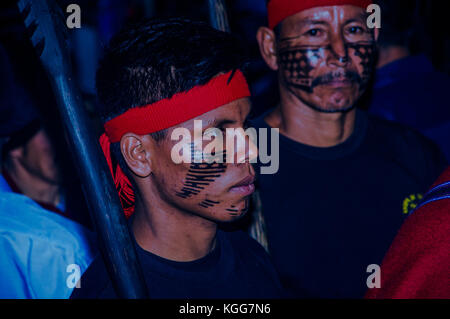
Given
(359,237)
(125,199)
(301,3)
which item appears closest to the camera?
(125,199)

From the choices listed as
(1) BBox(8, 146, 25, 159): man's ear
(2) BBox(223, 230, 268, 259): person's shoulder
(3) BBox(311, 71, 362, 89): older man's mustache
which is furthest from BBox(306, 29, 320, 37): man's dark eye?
(1) BBox(8, 146, 25, 159): man's ear

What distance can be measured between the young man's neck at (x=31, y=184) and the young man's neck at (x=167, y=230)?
2.14 meters

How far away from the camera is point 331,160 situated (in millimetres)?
2701

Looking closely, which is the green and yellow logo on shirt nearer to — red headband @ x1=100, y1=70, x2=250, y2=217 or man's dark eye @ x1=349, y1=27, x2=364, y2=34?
man's dark eye @ x1=349, y1=27, x2=364, y2=34

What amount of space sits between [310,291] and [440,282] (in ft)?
3.90

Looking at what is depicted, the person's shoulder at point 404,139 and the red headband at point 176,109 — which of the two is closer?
the red headband at point 176,109

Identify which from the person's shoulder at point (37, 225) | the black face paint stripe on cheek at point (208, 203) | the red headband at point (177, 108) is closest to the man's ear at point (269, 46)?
the red headband at point (177, 108)

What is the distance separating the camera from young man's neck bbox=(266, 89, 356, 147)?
2.75 metres

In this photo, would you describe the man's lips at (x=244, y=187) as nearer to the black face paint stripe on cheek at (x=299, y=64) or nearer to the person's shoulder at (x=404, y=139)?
the black face paint stripe on cheek at (x=299, y=64)

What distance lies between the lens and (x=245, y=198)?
6.38 ft

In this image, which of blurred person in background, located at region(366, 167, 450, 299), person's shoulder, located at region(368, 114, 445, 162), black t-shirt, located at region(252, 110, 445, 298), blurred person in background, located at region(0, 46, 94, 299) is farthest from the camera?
person's shoulder, located at region(368, 114, 445, 162)

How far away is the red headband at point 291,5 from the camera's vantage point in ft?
8.64

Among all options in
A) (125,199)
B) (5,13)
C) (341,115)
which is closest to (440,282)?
(125,199)
